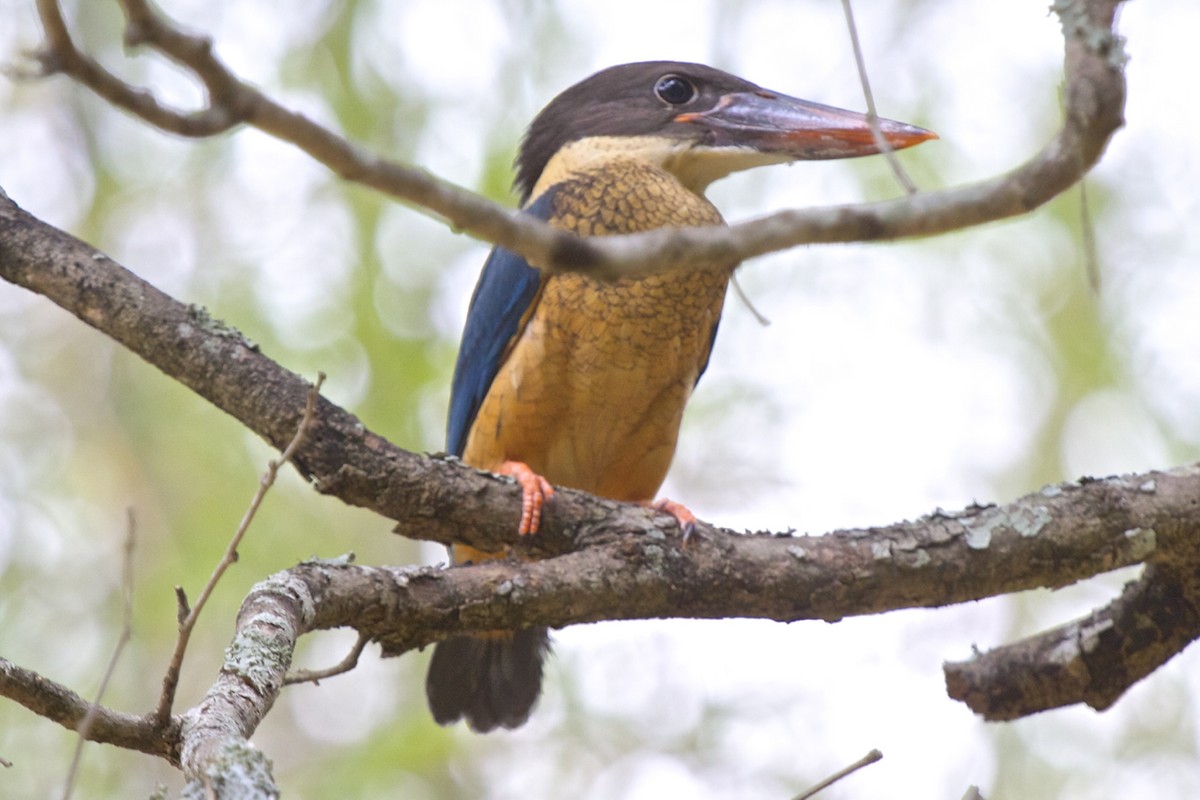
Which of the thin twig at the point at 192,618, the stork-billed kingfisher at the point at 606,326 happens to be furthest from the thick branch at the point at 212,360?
the stork-billed kingfisher at the point at 606,326

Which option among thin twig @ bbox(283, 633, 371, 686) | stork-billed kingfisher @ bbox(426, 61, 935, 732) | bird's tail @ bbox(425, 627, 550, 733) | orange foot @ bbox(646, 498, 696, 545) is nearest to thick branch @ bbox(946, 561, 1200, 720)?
orange foot @ bbox(646, 498, 696, 545)

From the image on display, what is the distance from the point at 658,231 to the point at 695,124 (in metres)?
2.99

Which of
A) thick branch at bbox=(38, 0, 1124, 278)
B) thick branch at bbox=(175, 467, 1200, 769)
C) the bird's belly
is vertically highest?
the bird's belly

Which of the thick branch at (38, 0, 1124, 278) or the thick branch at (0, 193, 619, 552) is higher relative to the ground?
the thick branch at (0, 193, 619, 552)

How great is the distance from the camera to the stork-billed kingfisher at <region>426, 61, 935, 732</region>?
411 cm

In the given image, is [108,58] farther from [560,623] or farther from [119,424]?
[560,623]

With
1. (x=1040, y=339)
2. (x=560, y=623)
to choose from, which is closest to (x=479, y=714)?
(x=560, y=623)

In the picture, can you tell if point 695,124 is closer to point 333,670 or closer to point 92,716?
point 333,670

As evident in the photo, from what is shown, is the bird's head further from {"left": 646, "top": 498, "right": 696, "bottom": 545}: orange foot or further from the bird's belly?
{"left": 646, "top": 498, "right": 696, "bottom": 545}: orange foot

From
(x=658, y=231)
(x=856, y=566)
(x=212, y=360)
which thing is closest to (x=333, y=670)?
(x=212, y=360)

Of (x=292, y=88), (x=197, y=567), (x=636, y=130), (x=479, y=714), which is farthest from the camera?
(x=292, y=88)

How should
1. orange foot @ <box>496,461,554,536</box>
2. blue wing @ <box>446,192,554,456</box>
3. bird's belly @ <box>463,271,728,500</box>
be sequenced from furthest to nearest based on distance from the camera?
1. blue wing @ <box>446,192,554,456</box>
2. bird's belly @ <box>463,271,728,500</box>
3. orange foot @ <box>496,461,554,536</box>

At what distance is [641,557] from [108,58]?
609cm

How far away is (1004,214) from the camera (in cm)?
195
